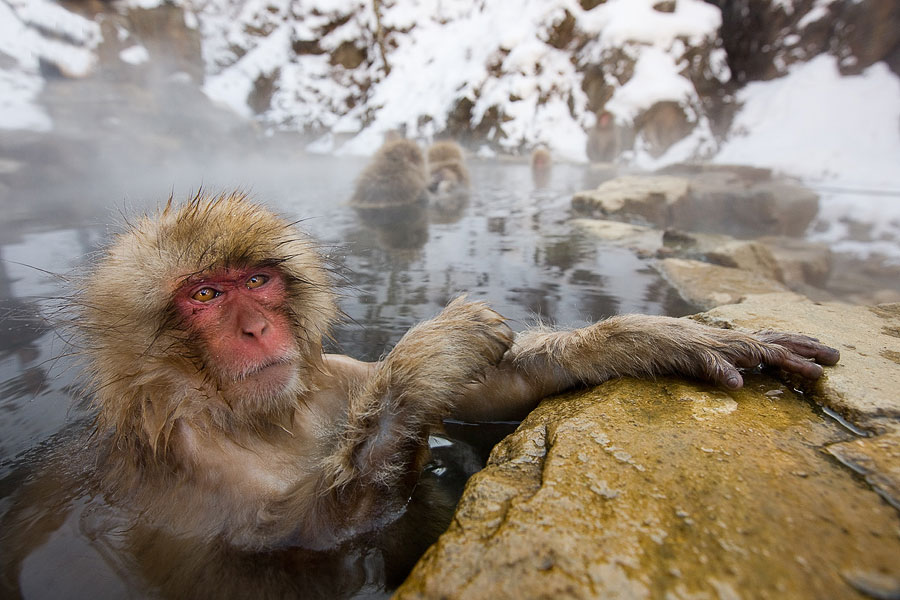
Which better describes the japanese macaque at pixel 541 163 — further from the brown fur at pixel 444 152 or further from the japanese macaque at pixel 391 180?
the japanese macaque at pixel 391 180

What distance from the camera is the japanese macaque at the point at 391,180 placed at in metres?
7.64

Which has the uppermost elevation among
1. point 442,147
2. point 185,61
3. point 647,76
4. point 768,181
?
point 185,61

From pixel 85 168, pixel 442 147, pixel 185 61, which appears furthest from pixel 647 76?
pixel 85 168

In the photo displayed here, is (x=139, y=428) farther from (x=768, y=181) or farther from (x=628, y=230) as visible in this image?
(x=768, y=181)

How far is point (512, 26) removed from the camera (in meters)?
14.4

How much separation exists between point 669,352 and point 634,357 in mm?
107

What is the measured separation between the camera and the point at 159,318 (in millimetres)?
1477

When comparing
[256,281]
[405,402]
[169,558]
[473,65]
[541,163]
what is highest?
[473,65]

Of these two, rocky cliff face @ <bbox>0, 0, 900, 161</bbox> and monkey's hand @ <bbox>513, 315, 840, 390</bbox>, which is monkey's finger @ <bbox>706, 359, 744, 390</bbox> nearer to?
monkey's hand @ <bbox>513, 315, 840, 390</bbox>

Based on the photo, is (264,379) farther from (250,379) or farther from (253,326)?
(253,326)

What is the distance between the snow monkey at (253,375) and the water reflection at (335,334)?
0.27ft

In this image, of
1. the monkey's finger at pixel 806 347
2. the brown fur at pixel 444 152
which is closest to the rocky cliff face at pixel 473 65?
the brown fur at pixel 444 152

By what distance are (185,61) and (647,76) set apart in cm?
1316

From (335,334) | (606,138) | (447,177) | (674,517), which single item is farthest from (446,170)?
(674,517)
